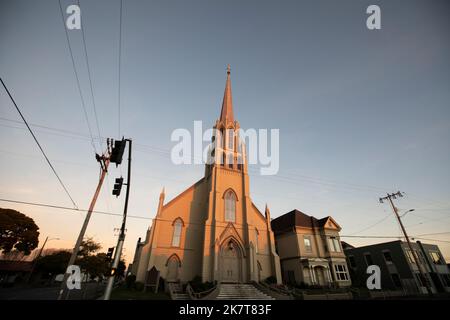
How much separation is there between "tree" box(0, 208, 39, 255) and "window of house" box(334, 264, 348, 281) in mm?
50040

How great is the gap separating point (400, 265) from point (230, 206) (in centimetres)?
2715

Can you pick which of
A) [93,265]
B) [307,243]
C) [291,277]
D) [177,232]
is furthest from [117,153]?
[307,243]

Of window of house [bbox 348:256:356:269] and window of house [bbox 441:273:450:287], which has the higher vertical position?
window of house [bbox 348:256:356:269]

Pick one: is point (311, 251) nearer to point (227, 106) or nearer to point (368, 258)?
point (368, 258)

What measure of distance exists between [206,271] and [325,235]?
58.7ft

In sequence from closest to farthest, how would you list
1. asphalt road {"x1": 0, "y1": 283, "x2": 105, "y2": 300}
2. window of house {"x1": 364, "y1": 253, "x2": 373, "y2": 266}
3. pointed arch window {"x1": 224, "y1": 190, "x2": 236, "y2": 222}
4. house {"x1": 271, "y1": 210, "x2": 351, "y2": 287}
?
1. asphalt road {"x1": 0, "y1": 283, "x2": 105, "y2": 300}
2. pointed arch window {"x1": 224, "y1": 190, "x2": 236, "y2": 222}
3. house {"x1": 271, "y1": 210, "x2": 351, "y2": 287}
4. window of house {"x1": 364, "y1": 253, "x2": 373, "y2": 266}

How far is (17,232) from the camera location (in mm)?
34875

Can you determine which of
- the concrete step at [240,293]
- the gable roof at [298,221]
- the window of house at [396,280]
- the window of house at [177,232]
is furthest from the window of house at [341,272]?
the window of house at [177,232]

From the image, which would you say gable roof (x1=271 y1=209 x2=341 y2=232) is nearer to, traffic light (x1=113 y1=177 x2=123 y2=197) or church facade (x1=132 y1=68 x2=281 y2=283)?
church facade (x1=132 y1=68 x2=281 y2=283)

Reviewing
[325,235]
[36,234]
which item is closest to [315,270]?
[325,235]

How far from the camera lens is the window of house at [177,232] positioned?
23.9 m

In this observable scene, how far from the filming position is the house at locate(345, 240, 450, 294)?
95.6 feet

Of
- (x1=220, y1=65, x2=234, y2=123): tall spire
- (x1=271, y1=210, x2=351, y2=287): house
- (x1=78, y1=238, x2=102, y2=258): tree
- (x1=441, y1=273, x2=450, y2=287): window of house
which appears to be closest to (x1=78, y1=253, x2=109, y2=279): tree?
(x1=78, y1=238, x2=102, y2=258): tree
